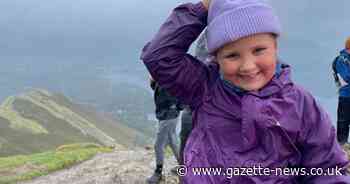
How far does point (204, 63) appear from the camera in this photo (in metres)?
3.81

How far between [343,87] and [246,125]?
10.1 metres

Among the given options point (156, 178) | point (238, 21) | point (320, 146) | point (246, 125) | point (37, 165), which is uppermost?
point (238, 21)

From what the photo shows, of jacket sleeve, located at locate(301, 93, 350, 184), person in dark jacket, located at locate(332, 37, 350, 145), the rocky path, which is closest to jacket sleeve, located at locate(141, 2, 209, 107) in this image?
jacket sleeve, located at locate(301, 93, 350, 184)

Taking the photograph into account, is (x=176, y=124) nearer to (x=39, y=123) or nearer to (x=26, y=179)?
(x=26, y=179)

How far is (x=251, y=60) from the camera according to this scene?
10.9ft

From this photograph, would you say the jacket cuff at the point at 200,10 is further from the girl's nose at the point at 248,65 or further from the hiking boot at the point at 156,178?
the hiking boot at the point at 156,178

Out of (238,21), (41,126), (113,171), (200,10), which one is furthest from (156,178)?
(41,126)

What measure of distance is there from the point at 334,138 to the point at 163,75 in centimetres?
117

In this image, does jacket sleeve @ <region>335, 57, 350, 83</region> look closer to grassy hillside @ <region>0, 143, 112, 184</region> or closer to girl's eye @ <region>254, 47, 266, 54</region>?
grassy hillside @ <region>0, 143, 112, 184</region>

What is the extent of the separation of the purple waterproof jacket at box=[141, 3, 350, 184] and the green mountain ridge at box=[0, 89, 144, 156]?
332ft

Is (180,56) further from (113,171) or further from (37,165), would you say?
(37,165)

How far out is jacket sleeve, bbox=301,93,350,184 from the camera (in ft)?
10.8

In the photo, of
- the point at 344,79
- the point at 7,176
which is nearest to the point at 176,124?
the point at 344,79

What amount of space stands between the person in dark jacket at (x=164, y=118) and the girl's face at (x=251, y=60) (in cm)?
619
